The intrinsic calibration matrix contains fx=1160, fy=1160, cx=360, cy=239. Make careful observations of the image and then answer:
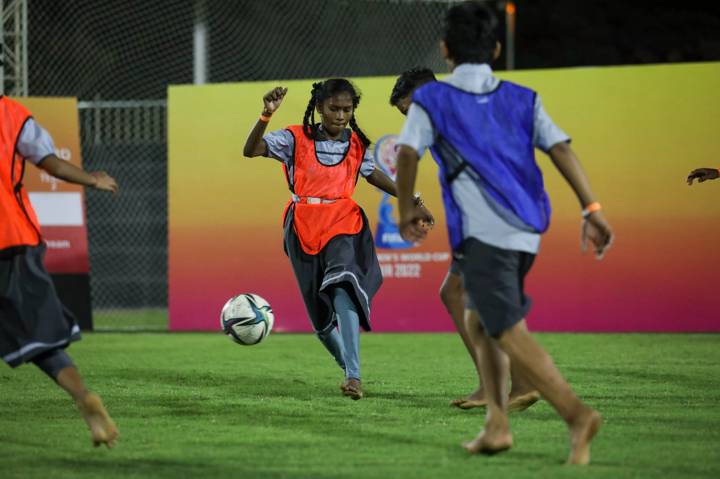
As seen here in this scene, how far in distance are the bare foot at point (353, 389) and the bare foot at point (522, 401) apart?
3.84ft

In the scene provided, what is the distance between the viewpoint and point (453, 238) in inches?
215

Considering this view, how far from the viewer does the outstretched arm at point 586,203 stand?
518 cm

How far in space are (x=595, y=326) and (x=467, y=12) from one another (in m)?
8.69

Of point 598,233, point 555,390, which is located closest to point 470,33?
point 598,233

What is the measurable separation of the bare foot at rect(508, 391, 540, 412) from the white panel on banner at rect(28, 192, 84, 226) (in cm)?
877

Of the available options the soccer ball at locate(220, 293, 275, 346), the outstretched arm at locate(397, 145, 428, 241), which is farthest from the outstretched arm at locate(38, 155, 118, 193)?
the soccer ball at locate(220, 293, 275, 346)

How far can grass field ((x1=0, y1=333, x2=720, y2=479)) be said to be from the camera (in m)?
5.27

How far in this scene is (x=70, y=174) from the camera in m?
5.67

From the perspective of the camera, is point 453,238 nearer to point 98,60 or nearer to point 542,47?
point 98,60

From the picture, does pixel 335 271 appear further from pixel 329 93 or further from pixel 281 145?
pixel 329 93

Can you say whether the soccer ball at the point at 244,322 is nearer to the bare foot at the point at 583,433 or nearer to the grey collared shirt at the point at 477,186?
the grey collared shirt at the point at 477,186

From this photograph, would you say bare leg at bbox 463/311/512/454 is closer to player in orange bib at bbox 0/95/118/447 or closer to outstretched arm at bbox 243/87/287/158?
player in orange bib at bbox 0/95/118/447

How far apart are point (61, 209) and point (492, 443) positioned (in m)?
10.1

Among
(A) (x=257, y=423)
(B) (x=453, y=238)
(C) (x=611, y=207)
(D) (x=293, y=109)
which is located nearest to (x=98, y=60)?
(D) (x=293, y=109)
